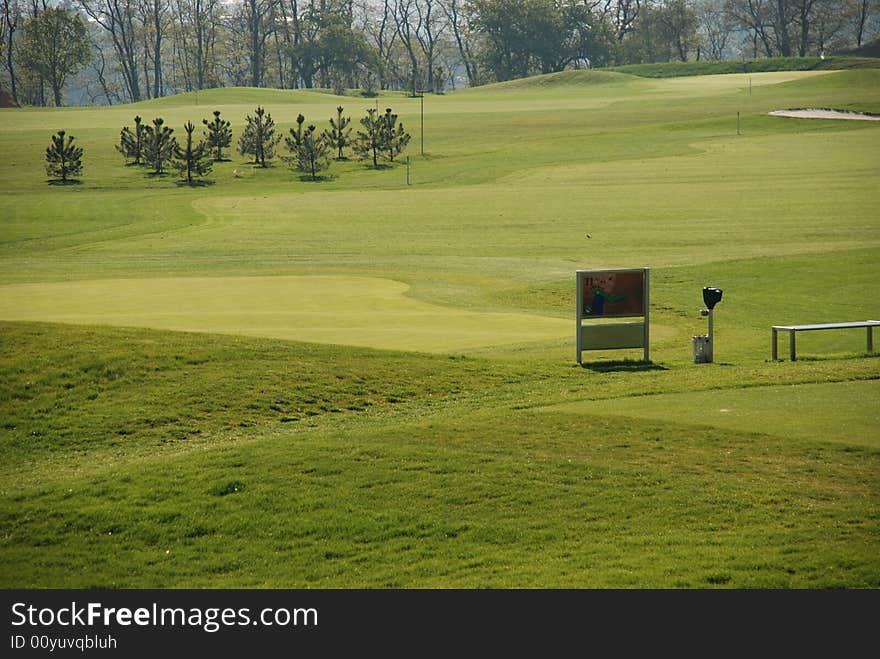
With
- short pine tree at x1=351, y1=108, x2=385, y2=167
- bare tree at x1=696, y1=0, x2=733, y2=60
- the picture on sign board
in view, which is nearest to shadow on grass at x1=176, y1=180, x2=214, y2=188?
short pine tree at x1=351, y1=108, x2=385, y2=167

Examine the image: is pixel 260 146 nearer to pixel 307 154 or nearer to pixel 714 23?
pixel 307 154

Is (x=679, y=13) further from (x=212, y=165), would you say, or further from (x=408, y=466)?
(x=408, y=466)

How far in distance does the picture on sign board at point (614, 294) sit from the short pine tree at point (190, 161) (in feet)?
182

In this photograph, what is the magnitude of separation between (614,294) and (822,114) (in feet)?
260

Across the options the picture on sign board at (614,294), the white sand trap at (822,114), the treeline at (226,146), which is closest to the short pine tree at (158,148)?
the treeline at (226,146)

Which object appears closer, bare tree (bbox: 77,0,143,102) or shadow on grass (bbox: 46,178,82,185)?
shadow on grass (bbox: 46,178,82,185)

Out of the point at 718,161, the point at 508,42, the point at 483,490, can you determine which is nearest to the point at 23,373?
the point at 483,490

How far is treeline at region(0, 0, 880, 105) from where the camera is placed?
14050cm

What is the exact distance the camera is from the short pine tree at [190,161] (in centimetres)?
7350

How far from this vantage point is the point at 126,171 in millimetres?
76875

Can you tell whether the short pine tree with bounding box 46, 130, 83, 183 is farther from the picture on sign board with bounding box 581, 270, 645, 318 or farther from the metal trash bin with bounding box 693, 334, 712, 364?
the metal trash bin with bounding box 693, 334, 712, 364

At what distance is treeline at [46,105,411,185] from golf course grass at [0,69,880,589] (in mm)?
30354

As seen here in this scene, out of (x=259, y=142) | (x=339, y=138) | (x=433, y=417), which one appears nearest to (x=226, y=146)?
(x=259, y=142)
